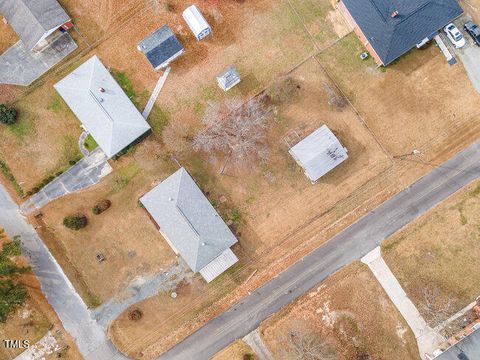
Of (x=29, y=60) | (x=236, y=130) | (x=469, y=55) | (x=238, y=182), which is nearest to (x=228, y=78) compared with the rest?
(x=236, y=130)

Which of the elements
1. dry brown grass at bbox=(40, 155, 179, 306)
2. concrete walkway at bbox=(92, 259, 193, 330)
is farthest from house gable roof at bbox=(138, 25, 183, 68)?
concrete walkway at bbox=(92, 259, 193, 330)

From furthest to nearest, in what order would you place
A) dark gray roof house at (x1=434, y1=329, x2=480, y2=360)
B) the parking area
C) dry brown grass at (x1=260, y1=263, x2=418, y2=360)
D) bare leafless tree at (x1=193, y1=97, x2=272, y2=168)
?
the parking area, bare leafless tree at (x1=193, y1=97, x2=272, y2=168), dry brown grass at (x1=260, y1=263, x2=418, y2=360), dark gray roof house at (x1=434, y1=329, x2=480, y2=360)

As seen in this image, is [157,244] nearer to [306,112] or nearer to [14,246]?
[14,246]

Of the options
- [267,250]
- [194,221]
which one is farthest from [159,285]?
[267,250]

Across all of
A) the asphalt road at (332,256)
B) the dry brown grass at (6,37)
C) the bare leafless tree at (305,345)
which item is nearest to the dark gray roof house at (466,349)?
the bare leafless tree at (305,345)

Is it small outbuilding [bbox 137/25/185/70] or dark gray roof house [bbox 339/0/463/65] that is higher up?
small outbuilding [bbox 137/25/185/70]

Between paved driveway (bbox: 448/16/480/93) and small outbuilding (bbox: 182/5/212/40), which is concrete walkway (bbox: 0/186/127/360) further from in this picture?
paved driveway (bbox: 448/16/480/93)

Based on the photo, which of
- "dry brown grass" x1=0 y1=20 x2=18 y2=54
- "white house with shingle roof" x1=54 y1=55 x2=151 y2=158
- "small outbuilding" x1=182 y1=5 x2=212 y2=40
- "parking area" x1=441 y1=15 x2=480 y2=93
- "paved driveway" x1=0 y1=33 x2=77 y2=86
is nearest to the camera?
"white house with shingle roof" x1=54 y1=55 x2=151 y2=158
